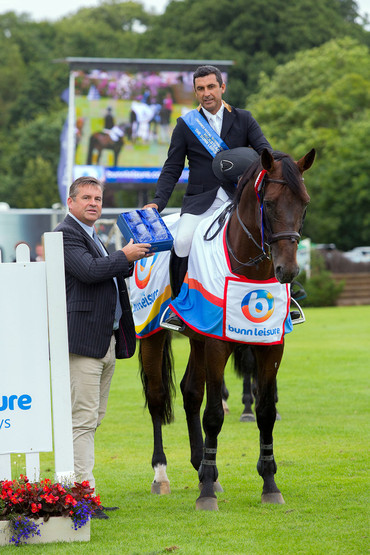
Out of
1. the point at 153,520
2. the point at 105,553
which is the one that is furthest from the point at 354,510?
the point at 105,553

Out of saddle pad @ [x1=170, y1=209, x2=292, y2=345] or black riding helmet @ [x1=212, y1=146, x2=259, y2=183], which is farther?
black riding helmet @ [x1=212, y1=146, x2=259, y2=183]

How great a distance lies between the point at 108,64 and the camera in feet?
110

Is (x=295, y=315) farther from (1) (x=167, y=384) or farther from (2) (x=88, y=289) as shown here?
(2) (x=88, y=289)

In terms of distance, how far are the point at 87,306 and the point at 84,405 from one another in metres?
0.66

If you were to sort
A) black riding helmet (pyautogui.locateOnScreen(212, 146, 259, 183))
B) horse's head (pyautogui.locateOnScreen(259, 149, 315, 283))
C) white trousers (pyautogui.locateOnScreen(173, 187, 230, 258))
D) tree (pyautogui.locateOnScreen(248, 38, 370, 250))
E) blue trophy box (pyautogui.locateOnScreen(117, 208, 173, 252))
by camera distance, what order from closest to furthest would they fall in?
A: horse's head (pyautogui.locateOnScreen(259, 149, 315, 283)) < blue trophy box (pyautogui.locateOnScreen(117, 208, 173, 252)) < black riding helmet (pyautogui.locateOnScreen(212, 146, 259, 183)) < white trousers (pyautogui.locateOnScreen(173, 187, 230, 258)) < tree (pyautogui.locateOnScreen(248, 38, 370, 250))

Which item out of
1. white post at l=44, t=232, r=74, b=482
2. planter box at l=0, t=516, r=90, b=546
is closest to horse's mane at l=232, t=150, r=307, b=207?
white post at l=44, t=232, r=74, b=482

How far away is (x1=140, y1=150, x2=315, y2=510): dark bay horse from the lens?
19.1ft

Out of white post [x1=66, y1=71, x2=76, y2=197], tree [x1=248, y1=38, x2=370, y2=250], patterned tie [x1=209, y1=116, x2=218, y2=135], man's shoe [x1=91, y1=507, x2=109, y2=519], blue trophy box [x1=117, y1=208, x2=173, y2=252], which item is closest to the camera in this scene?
blue trophy box [x1=117, y1=208, x2=173, y2=252]

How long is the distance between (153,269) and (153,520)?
7.88 feet

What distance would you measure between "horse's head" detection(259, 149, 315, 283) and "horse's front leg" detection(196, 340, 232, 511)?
37.3 inches

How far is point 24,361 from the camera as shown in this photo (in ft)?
18.3

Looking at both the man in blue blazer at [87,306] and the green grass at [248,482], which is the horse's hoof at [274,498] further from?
the man in blue blazer at [87,306]

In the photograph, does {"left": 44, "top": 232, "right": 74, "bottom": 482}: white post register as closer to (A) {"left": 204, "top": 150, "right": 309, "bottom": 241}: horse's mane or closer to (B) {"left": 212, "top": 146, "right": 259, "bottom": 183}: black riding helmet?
(A) {"left": 204, "top": 150, "right": 309, "bottom": 241}: horse's mane

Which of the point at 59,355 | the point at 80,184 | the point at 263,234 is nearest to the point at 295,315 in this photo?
the point at 263,234
